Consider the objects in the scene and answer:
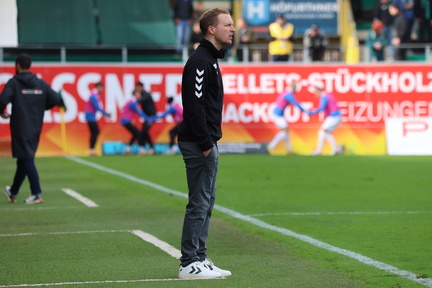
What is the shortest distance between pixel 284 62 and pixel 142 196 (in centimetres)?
1718

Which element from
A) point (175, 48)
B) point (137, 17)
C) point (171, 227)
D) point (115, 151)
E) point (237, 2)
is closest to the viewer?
point (171, 227)

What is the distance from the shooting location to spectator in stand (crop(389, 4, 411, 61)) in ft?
113

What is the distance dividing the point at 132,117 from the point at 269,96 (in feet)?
14.3

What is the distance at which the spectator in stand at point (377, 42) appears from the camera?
34438mm

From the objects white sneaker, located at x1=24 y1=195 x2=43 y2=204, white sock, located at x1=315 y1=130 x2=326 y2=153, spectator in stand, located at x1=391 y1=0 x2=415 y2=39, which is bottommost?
white sock, located at x1=315 y1=130 x2=326 y2=153

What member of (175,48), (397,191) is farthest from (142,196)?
(175,48)

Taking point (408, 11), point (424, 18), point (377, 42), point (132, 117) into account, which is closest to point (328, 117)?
point (377, 42)

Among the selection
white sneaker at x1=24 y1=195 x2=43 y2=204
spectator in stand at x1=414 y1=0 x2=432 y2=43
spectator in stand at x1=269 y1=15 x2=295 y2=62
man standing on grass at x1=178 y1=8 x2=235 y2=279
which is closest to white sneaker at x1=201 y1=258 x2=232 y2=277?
man standing on grass at x1=178 y1=8 x2=235 y2=279

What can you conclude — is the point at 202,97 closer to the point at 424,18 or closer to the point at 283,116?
the point at 283,116

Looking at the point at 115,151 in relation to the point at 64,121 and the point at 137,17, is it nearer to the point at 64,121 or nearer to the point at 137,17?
the point at 64,121

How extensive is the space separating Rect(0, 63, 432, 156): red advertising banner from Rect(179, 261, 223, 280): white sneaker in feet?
78.4

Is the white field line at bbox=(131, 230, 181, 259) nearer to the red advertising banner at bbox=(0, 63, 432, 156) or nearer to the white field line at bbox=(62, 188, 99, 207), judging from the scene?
the white field line at bbox=(62, 188, 99, 207)

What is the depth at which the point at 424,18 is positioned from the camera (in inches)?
1506

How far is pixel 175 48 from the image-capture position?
34.1m
